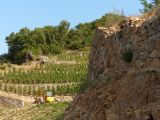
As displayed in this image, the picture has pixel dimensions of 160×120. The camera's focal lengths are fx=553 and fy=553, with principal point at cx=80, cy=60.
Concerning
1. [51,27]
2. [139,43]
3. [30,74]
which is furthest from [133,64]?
[51,27]

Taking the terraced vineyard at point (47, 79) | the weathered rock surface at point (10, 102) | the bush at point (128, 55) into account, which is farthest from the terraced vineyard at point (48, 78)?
the bush at point (128, 55)

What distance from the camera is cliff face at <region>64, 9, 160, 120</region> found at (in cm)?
1075

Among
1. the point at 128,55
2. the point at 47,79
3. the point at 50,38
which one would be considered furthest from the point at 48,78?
the point at 128,55

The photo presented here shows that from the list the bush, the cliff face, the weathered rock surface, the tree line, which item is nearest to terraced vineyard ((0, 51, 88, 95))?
the weathered rock surface

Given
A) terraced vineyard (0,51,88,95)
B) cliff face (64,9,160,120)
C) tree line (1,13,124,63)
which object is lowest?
terraced vineyard (0,51,88,95)

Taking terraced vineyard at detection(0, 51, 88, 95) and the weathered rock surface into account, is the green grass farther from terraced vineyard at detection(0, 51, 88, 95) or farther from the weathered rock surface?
the weathered rock surface

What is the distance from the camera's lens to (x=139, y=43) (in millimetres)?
13773

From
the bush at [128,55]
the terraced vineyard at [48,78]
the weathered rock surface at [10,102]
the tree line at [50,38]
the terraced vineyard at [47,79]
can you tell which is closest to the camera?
the bush at [128,55]

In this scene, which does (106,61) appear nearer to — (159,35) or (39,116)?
(159,35)

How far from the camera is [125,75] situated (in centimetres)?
1262

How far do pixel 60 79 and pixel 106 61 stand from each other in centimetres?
2637

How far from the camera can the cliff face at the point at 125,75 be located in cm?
1075

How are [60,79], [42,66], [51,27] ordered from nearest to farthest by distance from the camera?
[60,79] → [42,66] → [51,27]

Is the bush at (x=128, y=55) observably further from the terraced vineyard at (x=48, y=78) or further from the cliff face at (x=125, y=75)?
the terraced vineyard at (x=48, y=78)
